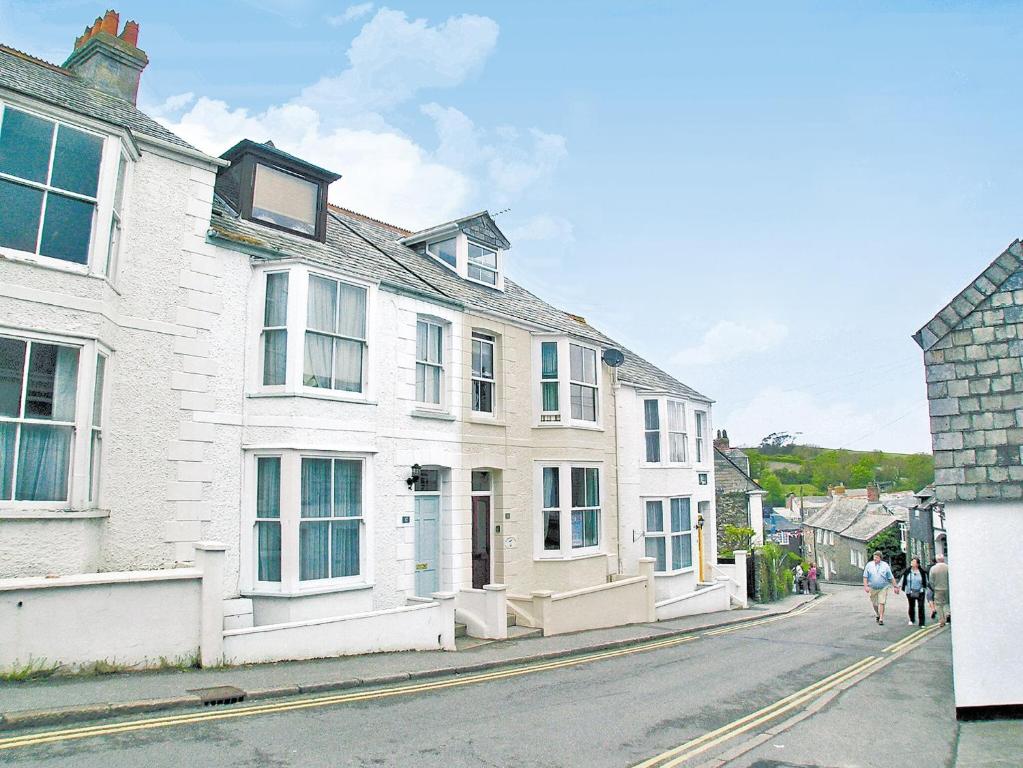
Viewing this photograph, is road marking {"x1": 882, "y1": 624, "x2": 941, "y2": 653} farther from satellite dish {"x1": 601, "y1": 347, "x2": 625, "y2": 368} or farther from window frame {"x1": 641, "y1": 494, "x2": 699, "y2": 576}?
satellite dish {"x1": 601, "y1": 347, "x2": 625, "y2": 368}

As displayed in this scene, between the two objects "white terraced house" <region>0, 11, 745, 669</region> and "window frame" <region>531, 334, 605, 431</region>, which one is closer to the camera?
"white terraced house" <region>0, 11, 745, 669</region>

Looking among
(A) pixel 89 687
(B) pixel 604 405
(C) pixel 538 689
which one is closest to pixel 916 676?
(C) pixel 538 689

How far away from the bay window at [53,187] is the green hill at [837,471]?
118m

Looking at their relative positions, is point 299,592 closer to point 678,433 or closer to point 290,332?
point 290,332

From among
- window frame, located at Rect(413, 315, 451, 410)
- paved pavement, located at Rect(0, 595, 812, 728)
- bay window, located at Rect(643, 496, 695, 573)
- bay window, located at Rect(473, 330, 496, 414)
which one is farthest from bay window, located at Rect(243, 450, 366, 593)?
bay window, located at Rect(643, 496, 695, 573)

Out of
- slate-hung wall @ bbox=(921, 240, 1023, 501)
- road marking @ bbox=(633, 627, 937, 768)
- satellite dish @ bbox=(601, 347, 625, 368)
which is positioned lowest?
road marking @ bbox=(633, 627, 937, 768)

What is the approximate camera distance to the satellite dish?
67.9 feet

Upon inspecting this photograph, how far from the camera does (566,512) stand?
59.6 ft

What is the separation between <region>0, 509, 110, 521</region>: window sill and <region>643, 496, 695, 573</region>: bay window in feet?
50.1

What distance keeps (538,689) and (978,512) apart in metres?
6.26

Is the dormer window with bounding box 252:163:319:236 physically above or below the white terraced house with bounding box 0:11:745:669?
above

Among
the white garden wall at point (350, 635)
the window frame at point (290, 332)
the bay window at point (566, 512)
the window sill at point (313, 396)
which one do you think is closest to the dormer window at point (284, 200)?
the window frame at point (290, 332)

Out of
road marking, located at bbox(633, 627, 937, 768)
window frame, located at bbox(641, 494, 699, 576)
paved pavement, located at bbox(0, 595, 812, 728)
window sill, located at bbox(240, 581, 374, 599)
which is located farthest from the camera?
window frame, located at bbox(641, 494, 699, 576)

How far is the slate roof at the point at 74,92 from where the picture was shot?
11.1 meters
